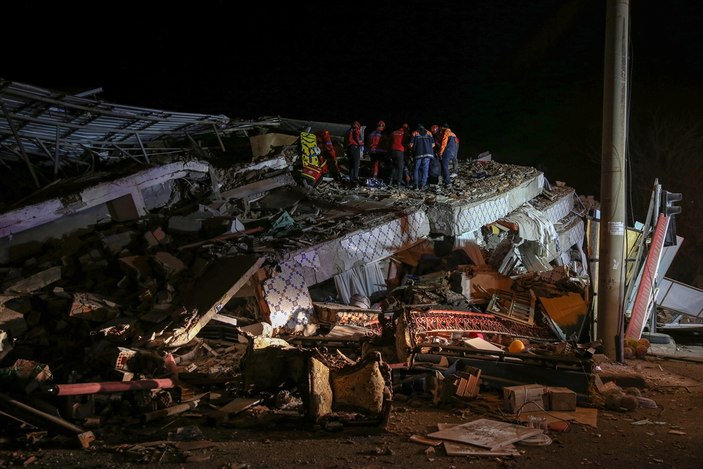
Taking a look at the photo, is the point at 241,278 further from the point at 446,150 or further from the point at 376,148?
the point at 446,150

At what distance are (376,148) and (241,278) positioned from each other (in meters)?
7.46

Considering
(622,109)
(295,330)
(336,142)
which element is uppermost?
(622,109)

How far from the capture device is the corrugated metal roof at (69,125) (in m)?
10.7

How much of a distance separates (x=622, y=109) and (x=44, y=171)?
1028 cm

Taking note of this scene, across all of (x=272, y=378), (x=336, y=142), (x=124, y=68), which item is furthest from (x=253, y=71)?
(x=272, y=378)

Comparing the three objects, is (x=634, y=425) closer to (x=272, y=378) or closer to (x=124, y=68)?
(x=272, y=378)

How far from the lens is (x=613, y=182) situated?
8.46 metres

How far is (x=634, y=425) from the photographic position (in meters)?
6.14

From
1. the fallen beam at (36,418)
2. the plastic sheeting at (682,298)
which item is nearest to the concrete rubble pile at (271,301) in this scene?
the fallen beam at (36,418)

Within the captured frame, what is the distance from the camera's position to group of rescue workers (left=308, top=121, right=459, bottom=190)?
1464 centimetres

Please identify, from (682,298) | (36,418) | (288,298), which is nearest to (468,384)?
(288,298)

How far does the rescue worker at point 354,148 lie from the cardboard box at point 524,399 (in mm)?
9295

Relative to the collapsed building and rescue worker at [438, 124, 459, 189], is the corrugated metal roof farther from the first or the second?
rescue worker at [438, 124, 459, 189]

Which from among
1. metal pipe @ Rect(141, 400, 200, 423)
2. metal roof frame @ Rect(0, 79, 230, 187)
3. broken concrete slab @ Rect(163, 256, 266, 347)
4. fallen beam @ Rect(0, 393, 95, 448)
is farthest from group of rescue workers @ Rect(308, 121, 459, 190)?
fallen beam @ Rect(0, 393, 95, 448)
